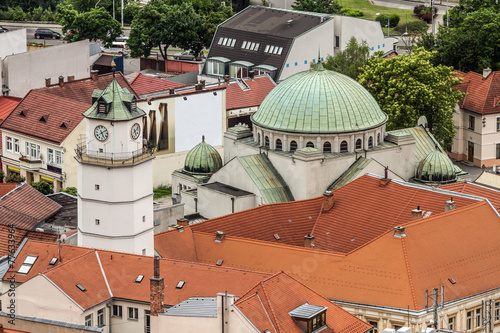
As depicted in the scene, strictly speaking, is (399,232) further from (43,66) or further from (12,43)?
(12,43)

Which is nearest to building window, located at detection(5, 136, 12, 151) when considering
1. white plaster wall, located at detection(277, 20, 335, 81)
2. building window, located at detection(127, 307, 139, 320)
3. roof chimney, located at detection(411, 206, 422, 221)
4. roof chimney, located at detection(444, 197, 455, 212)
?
white plaster wall, located at detection(277, 20, 335, 81)

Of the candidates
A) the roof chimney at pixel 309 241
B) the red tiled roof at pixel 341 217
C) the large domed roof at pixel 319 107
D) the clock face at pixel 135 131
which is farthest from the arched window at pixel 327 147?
the clock face at pixel 135 131

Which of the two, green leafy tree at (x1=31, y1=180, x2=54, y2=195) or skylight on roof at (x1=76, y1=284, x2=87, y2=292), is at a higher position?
Answer: skylight on roof at (x1=76, y1=284, x2=87, y2=292)

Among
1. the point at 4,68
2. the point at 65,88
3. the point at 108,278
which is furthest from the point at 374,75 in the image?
the point at 108,278

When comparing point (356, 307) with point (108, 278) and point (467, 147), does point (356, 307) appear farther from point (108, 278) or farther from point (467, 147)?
point (467, 147)

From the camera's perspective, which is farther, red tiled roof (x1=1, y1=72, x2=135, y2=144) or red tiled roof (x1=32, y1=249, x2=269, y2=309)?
red tiled roof (x1=1, y1=72, x2=135, y2=144)

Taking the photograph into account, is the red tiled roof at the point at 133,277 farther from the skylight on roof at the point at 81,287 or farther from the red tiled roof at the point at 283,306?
the red tiled roof at the point at 283,306

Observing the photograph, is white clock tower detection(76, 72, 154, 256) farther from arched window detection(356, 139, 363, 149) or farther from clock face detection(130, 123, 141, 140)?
arched window detection(356, 139, 363, 149)

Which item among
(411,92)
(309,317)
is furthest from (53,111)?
(309,317)
